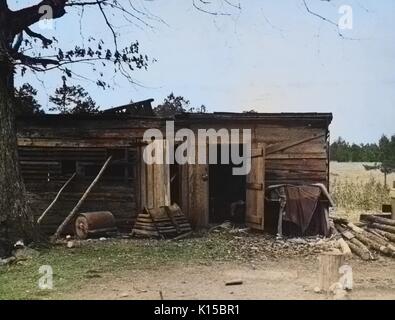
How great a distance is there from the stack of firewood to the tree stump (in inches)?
98.0

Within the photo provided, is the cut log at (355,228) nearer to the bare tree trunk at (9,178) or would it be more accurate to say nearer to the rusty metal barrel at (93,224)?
the rusty metal barrel at (93,224)

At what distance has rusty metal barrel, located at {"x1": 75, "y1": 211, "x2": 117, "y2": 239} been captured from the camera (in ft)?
33.5

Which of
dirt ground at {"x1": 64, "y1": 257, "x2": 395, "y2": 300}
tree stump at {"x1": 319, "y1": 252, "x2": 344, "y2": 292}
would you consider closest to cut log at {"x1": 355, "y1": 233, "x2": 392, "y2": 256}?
dirt ground at {"x1": 64, "y1": 257, "x2": 395, "y2": 300}

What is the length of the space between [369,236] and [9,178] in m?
6.58

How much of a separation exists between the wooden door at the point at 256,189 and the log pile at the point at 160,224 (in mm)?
1415

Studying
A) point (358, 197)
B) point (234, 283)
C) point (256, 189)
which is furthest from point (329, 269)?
point (358, 197)

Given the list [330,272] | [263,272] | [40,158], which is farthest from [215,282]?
[40,158]

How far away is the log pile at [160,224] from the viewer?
10023 mm

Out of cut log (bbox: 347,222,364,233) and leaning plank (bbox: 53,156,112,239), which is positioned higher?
leaning plank (bbox: 53,156,112,239)

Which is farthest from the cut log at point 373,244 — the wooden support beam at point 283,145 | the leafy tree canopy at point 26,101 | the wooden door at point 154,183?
the leafy tree canopy at point 26,101

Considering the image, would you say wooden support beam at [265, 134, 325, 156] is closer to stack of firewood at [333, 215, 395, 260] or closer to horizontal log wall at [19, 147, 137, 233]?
stack of firewood at [333, 215, 395, 260]

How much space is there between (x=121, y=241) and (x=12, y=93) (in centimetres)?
345

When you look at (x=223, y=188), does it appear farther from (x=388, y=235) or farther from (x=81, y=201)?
(x=388, y=235)

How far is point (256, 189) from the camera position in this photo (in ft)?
35.1
